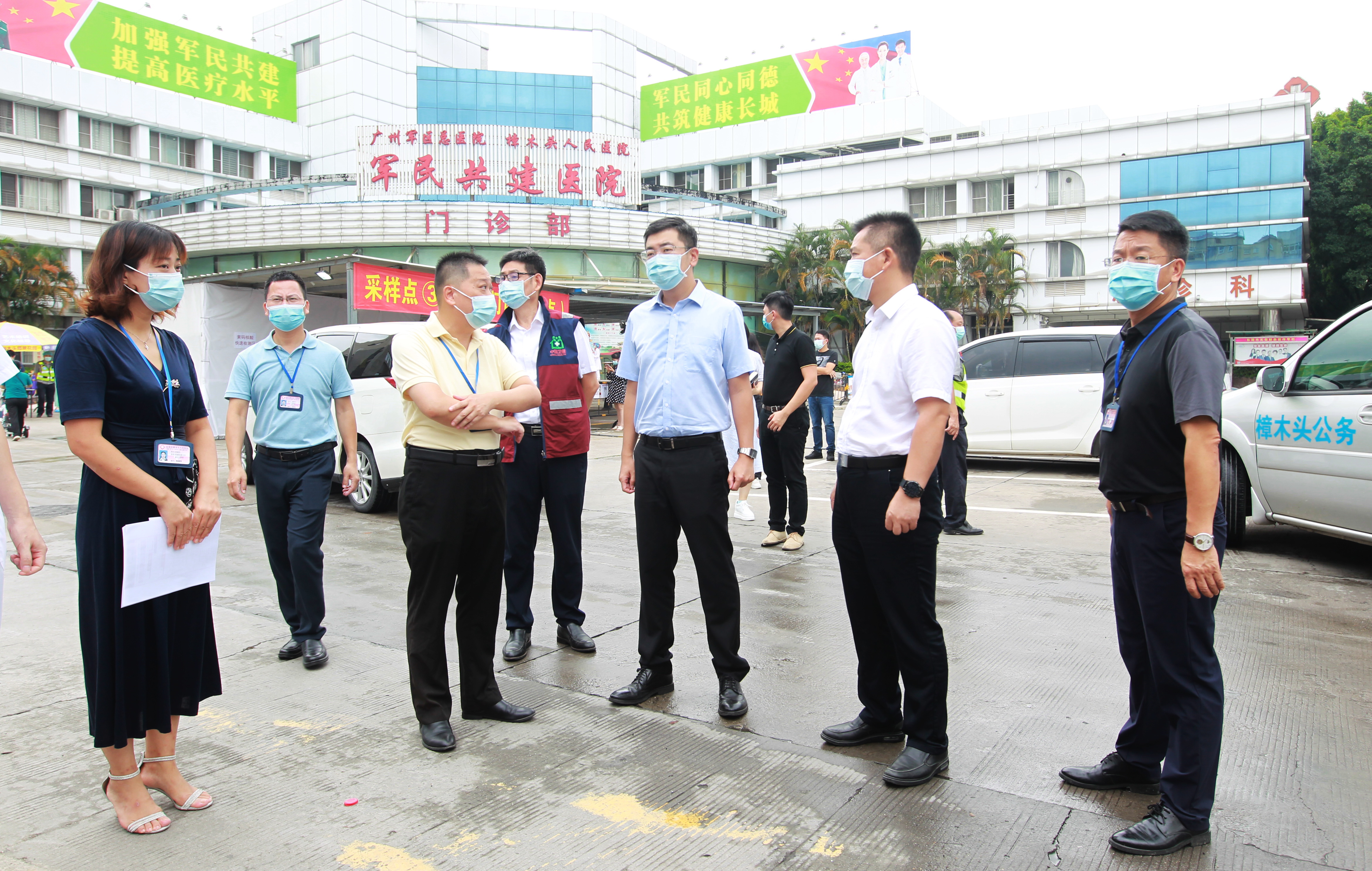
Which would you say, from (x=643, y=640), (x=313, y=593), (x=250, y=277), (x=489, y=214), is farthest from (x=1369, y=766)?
(x=489, y=214)

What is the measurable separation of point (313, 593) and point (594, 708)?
1606mm

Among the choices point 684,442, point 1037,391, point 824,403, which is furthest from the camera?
point 824,403

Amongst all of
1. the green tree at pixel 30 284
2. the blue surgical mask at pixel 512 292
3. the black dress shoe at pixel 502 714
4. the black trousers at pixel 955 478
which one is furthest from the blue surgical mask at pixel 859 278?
the green tree at pixel 30 284

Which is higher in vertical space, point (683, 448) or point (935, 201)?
point (935, 201)

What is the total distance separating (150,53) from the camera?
44.7 meters

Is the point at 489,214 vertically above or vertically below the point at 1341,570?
above

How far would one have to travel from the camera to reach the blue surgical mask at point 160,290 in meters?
2.80

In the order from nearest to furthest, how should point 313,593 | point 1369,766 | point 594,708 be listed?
point 1369,766
point 594,708
point 313,593

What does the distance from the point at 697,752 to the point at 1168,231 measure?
2.34 meters

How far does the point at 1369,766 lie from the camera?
3.05 meters

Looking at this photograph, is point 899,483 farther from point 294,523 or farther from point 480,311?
point 294,523

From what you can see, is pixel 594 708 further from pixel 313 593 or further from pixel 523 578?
pixel 313 593

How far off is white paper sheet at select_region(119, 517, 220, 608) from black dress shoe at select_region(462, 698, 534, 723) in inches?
46.5

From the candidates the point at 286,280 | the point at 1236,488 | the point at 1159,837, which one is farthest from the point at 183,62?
the point at 1159,837
